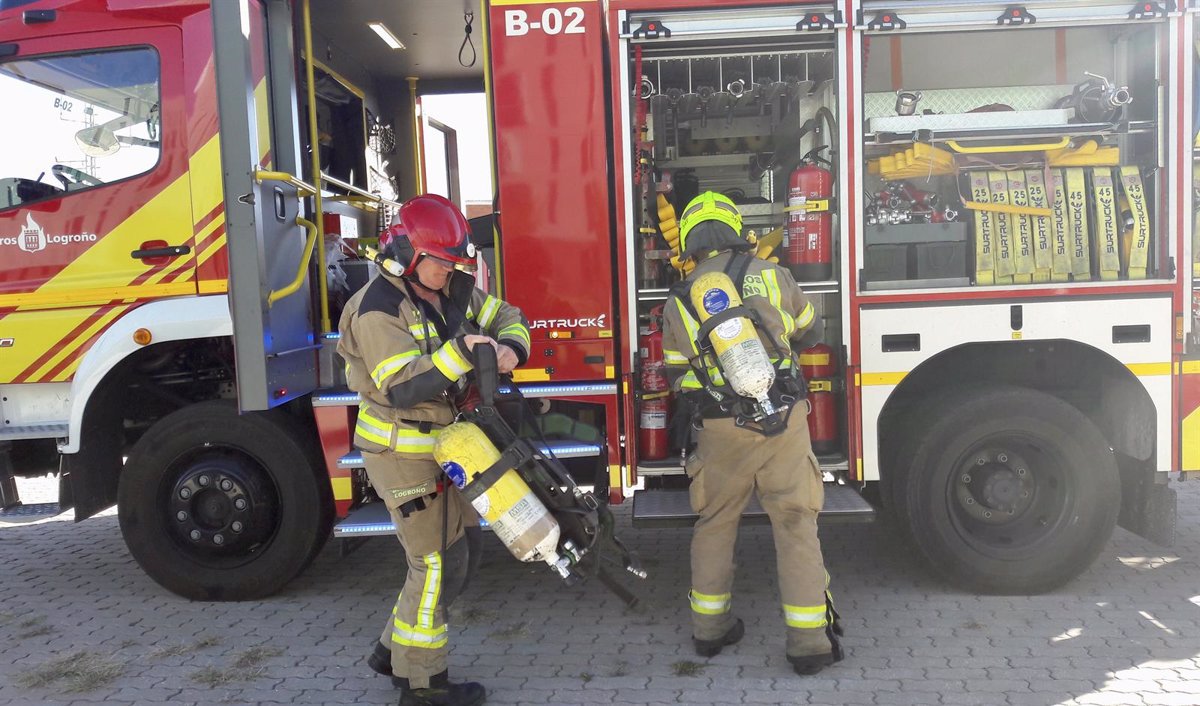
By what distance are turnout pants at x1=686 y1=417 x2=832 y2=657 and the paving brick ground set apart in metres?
0.21

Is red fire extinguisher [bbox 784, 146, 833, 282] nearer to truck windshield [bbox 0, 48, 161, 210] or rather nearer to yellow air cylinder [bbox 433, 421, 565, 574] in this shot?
yellow air cylinder [bbox 433, 421, 565, 574]

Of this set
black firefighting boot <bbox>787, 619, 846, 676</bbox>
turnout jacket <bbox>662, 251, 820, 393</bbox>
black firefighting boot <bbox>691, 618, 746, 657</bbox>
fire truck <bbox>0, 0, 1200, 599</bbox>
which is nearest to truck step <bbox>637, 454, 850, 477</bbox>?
fire truck <bbox>0, 0, 1200, 599</bbox>

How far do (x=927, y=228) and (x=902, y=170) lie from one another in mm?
302

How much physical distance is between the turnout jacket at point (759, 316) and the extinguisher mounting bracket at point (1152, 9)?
1.99 meters

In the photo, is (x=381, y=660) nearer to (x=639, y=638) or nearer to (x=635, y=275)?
(x=639, y=638)

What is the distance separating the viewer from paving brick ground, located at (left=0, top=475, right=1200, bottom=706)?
352cm

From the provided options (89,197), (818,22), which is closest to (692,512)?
(818,22)

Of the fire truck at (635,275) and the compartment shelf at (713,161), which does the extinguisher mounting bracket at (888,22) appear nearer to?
the fire truck at (635,275)

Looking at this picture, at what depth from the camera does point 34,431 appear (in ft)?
14.3

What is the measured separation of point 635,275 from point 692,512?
1.10m

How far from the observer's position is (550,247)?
13.7 feet

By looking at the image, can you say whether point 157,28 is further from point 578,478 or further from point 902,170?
point 902,170

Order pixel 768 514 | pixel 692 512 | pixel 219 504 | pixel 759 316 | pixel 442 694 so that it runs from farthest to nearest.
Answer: pixel 219 504 < pixel 692 512 < pixel 768 514 < pixel 759 316 < pixel 442 694

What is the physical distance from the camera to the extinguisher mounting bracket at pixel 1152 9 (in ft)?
13.2
